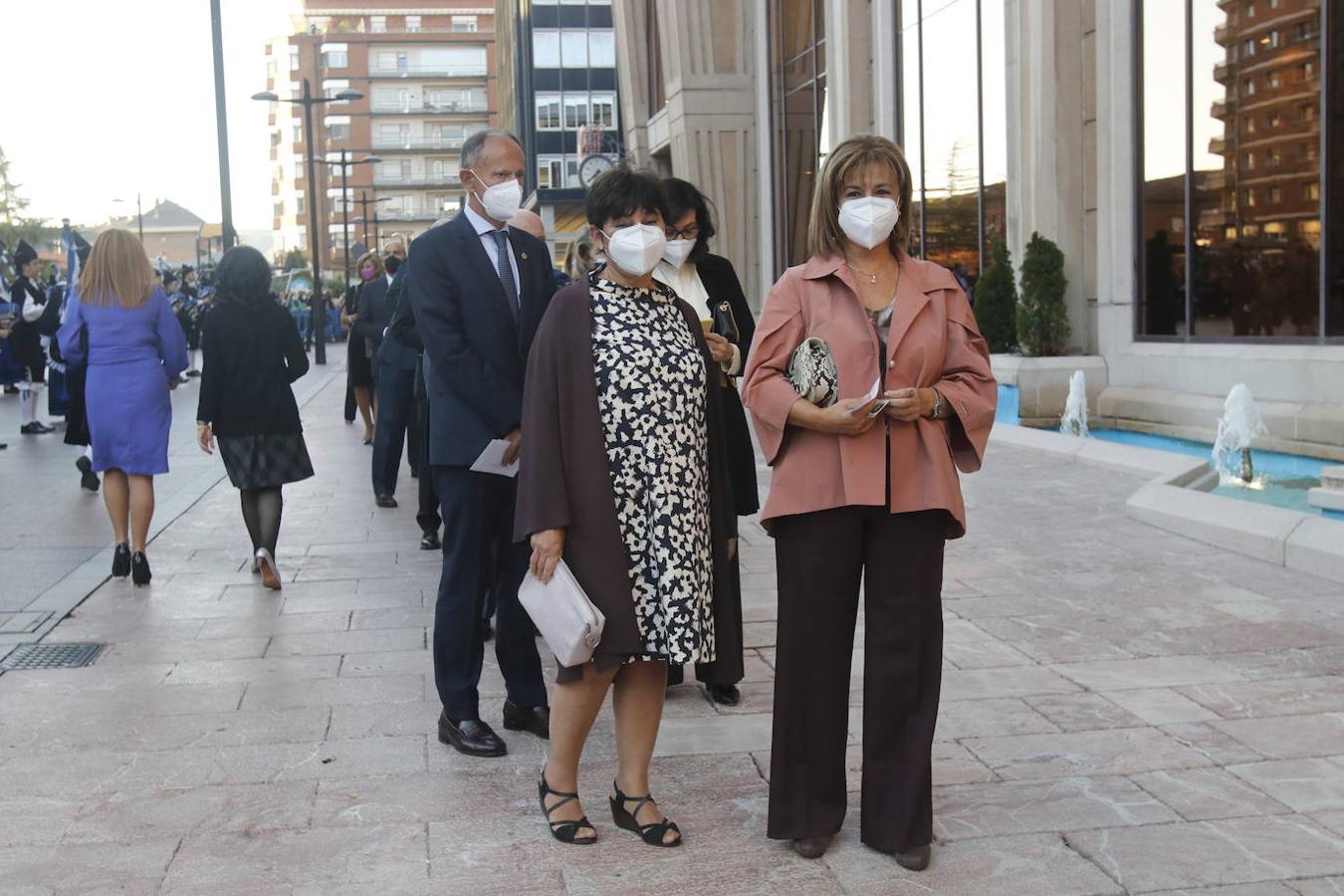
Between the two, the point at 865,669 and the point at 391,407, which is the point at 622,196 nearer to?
the point at 865,669

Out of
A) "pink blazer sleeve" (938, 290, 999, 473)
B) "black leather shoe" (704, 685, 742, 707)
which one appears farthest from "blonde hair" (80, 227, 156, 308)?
"pink blazer sleeve" (938, 290, 999, 473)

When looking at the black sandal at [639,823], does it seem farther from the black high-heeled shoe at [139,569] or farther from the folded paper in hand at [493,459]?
the black high-heeled shoe at [139,569]

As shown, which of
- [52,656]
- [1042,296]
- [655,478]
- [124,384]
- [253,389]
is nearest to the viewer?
[655,478]

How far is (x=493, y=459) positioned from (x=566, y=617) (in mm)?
1073

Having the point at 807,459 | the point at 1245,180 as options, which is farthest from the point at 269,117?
the point at 807,459

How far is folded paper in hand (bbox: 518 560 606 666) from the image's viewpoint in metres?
4.07

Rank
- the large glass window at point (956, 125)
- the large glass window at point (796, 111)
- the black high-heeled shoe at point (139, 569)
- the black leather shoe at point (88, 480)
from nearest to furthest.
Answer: the black high-heeled shoe at point (139, 569)
the black leather shoe at point (88, 480)
the large glass window at point (956, 125)
the large glass window at point (796, 111)

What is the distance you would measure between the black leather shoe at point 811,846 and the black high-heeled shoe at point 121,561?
5.72 meters

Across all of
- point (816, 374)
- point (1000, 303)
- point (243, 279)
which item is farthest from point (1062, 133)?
point (816, 374)

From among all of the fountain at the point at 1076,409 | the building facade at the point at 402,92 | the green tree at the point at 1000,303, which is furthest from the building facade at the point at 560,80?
the fountain at the point at 1076,409

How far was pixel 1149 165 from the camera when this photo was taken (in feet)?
53.3

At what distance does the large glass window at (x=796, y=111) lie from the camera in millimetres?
26906

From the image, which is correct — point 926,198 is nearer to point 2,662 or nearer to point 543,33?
point 2,662

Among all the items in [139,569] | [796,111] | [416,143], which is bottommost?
[139,569]
